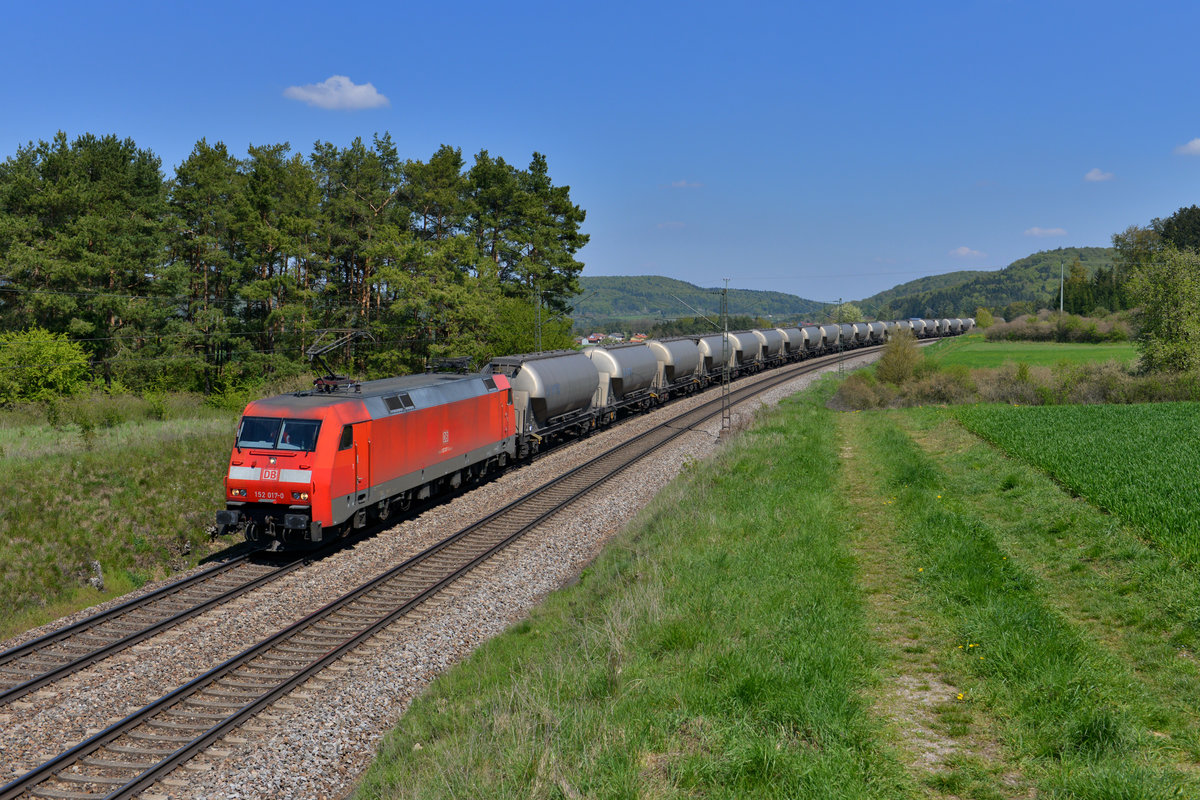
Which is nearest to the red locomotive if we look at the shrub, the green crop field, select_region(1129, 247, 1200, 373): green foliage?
the green crop field

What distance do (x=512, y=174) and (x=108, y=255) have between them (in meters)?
27.8

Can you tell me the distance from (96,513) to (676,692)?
15.4 meters

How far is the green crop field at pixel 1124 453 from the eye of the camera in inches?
530

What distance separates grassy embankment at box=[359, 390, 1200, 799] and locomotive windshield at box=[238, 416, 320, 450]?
656 cm

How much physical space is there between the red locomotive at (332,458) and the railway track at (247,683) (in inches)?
80.9

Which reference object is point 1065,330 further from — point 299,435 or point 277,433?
point 277,433

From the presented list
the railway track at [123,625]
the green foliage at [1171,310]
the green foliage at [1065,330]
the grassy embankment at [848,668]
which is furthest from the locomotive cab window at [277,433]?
the green foliage at [1065,330]

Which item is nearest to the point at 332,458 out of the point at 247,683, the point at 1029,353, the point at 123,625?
the point at 123,625

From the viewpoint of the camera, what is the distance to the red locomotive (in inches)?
639

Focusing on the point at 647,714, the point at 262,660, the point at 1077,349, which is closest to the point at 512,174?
the point at 262,660

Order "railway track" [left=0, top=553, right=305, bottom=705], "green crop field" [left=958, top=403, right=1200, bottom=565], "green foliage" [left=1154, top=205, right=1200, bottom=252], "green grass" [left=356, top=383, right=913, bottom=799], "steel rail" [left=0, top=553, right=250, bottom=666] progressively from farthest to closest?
"green foliage" [left=1154, top=205, right=1200, bottom=252] → "green crop field" [left=958, top=403, right=1200, bottom=565] → "steel rail" [left=0, top=553, right=250, bottom=666] → "railway track" [left=0, top=553, right=305, bottom=705] → "green grass" [left=356, top=383, right=913, bottom=799]

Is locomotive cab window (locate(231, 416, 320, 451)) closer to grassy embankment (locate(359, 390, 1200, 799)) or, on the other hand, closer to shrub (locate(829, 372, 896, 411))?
grassy embankment (locate(359, 390, 1200, 799))

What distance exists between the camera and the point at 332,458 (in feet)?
53.5

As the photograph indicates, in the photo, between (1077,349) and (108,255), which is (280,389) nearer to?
(108,255)
